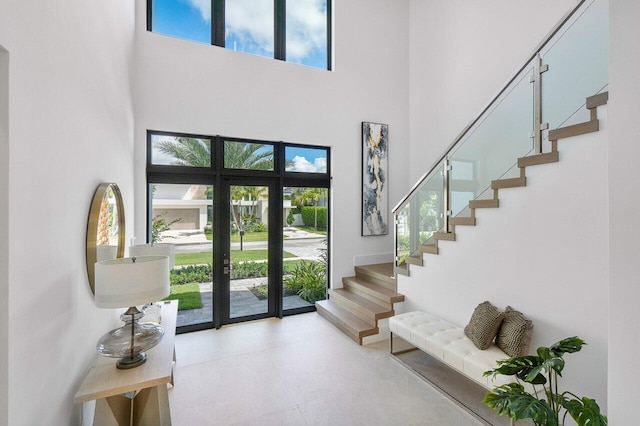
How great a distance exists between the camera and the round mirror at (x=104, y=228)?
2123 mm

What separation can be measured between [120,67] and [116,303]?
8.66 feet

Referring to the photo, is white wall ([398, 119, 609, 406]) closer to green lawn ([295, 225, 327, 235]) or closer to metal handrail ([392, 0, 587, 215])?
metal handrail ([392, 0, 587, 215])

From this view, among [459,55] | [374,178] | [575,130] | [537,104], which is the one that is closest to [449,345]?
[575,130]

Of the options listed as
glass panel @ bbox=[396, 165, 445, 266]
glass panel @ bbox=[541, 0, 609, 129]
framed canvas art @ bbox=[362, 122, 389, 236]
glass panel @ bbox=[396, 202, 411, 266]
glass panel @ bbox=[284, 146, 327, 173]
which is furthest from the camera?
framed canvas art @ bbox=[362, 122, 389, 236]

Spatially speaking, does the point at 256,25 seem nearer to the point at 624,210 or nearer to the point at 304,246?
the point at 304,246

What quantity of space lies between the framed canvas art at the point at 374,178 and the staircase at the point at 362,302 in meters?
0.83

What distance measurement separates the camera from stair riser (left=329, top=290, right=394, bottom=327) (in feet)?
13.2

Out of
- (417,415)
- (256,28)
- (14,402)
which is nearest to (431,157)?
(256,28)

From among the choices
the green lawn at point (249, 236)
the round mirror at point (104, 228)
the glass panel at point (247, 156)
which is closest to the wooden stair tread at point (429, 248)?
the green lawn at point (249, 236)

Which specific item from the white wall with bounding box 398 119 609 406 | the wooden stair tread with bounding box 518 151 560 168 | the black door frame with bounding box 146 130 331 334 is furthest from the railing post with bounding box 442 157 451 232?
the black door frame with bounding box 146 130 331 334

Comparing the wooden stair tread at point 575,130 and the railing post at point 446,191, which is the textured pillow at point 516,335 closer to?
the railing post at point 446,191

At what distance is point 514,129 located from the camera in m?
3.07

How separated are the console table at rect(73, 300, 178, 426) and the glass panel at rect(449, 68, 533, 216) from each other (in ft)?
11.1

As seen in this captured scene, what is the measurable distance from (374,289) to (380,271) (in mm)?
518
